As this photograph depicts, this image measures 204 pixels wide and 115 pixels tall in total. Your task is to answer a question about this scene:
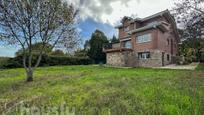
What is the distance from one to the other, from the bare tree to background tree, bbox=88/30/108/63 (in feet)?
92.0

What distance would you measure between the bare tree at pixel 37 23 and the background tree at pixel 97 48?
28.0 meters

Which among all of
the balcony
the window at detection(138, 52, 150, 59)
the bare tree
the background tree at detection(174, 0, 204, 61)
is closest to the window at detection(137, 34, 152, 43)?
the window at detection(138, 52, 150, 59)

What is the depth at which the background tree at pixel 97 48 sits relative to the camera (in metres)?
42.2

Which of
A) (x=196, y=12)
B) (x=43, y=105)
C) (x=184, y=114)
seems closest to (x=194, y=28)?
(x=196, y=12)

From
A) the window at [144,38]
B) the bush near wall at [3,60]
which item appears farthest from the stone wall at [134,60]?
the bush near wall at [3,60]

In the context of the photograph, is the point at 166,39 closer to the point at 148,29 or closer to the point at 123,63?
the point at 148,29

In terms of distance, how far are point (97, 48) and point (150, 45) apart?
18491 millimetres

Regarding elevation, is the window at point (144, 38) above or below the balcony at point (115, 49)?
above

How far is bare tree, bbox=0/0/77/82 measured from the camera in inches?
472

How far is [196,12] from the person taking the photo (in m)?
14.5

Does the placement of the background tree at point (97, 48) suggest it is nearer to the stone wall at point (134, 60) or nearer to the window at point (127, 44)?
the window at point (127, 44)

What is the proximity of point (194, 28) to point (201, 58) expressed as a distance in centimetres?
1841

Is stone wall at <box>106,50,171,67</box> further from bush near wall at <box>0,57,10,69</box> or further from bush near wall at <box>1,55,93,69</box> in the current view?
bush near wall at <box>0,57,10,69</box>

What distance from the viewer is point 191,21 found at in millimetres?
14414
